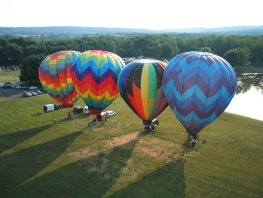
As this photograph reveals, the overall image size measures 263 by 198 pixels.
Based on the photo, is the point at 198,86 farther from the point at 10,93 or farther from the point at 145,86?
the point at 10,93

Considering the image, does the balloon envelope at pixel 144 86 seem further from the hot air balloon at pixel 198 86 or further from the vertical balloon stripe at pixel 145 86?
the hot air balloon at pixel 198 86

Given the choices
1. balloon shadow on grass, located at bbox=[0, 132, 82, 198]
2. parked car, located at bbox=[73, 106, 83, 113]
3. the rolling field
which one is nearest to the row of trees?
parked car, located at bbox=[73, 106, 83, 113]

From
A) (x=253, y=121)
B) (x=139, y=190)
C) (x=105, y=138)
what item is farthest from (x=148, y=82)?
(x=253, y=121)

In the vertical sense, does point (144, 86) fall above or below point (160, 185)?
above

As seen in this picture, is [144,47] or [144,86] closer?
[144,86]

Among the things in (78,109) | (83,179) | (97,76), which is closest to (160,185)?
(83,179)

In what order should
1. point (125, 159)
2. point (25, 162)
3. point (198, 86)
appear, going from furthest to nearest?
1. point (125, 159)
2. point (25, 162)
3. point (198, 86)

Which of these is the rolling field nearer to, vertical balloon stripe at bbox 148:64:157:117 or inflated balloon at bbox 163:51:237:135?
inflated balloon at bbox 163:51:237:135
